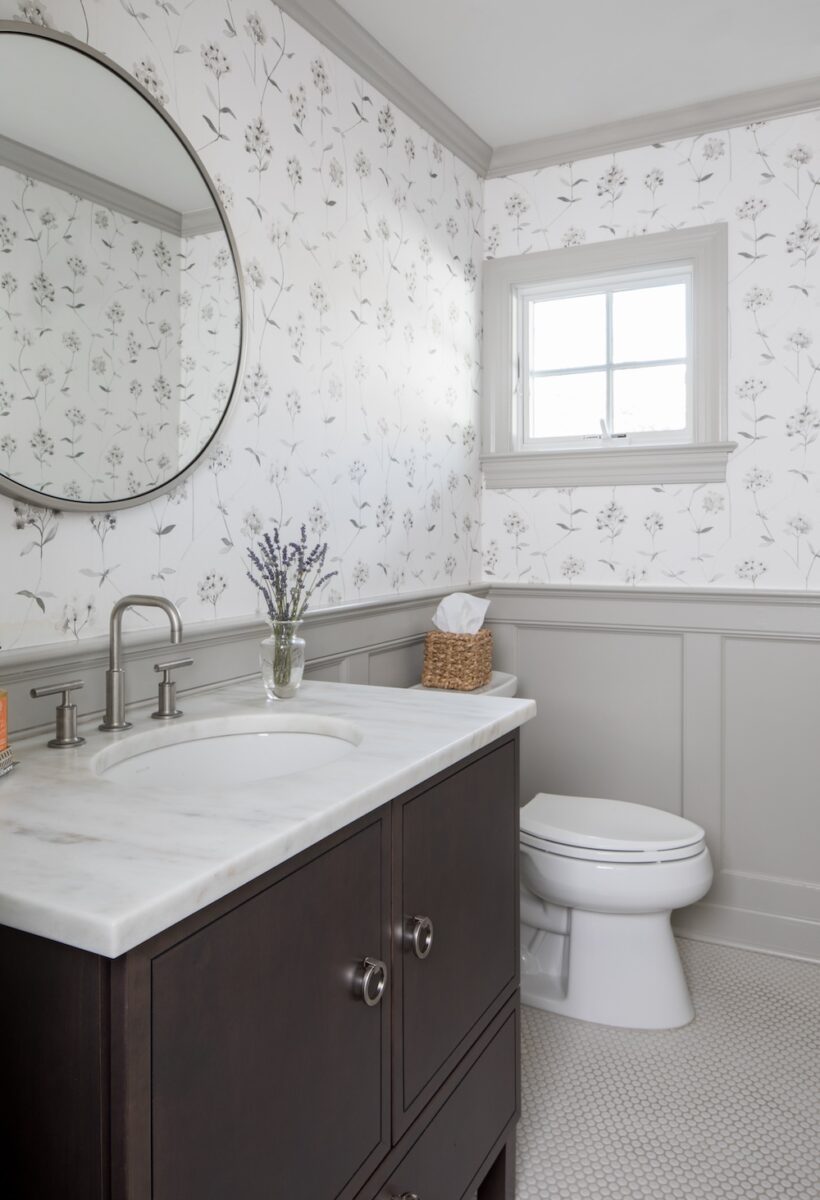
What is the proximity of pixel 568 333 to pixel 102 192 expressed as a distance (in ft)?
5.82

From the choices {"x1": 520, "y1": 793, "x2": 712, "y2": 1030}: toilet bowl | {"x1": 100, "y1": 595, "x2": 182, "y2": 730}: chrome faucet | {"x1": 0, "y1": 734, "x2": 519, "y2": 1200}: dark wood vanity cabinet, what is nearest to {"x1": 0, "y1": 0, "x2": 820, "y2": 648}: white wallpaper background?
{"x1": 100, "y1": 595, "x2": 182, "y2": 730}: chrome faucet

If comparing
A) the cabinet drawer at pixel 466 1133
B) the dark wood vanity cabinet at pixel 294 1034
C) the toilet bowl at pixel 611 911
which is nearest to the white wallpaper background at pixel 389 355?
the dark wood vanity cabinet at pixel 294 1034

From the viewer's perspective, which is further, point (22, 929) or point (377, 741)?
point (377, 741)

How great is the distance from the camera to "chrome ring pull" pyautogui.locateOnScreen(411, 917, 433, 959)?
3.76 ft

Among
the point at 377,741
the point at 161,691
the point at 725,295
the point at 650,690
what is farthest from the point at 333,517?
the point at 725,295

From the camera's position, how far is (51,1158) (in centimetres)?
76

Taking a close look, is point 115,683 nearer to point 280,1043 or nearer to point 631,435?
point 280,1043

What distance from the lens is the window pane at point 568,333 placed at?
277 centimetres

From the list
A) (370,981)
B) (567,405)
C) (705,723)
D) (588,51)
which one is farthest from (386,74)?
(370,981)

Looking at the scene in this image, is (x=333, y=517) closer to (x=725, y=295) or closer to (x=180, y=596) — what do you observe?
(x=180, y=596)

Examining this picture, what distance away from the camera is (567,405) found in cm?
282

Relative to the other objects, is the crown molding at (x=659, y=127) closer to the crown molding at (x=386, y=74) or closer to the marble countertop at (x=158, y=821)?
the crown molding at (x=386, y=74)

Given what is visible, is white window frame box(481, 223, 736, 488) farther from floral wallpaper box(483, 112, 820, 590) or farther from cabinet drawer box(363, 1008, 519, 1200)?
cabinet drawer box(363, 1008, 519, 1200)

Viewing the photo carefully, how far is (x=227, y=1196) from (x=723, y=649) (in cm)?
210
